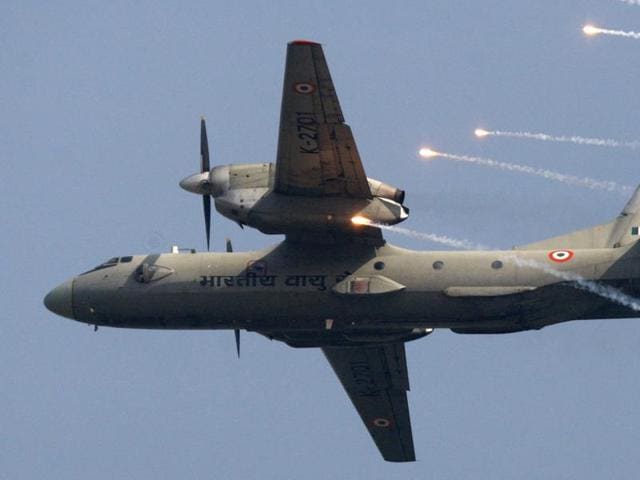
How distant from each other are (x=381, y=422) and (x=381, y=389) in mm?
1473

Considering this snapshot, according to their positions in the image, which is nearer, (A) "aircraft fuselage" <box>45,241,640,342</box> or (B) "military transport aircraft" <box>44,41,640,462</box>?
(B) "military transport aircraft" <box>44,41,640,462</box>

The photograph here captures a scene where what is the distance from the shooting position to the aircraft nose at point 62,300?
165 feet

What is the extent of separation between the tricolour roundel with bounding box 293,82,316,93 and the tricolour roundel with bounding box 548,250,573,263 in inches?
342

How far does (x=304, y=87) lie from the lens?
43.0m

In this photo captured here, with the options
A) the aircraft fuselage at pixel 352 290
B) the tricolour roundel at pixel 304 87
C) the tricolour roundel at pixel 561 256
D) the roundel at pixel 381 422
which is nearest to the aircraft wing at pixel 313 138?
the tricolour roundel at pixel 304 87

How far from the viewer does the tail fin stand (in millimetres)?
46062

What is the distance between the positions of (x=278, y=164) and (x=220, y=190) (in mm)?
2598

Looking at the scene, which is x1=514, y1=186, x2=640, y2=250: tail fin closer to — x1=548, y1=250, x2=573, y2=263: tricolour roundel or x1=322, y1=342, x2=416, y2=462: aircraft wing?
x1=548, y1=250, x2=573, y2=263: tricolour roundel

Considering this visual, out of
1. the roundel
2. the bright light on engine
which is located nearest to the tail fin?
the bright light on engine

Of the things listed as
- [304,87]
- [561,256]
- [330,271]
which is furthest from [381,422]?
[304,87]

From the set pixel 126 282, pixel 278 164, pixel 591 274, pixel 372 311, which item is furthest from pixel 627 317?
pixel 126 282

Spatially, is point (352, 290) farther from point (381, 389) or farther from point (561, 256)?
point (381, 389)

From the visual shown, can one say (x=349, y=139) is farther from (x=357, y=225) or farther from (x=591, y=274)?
(x=591, y=274)

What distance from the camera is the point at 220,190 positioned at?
47.0 meters
